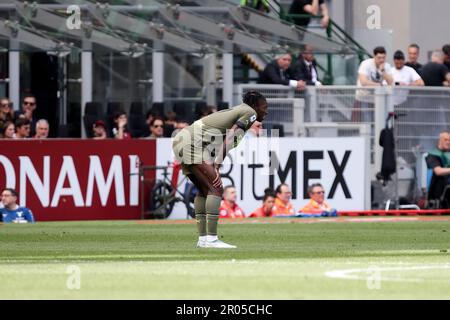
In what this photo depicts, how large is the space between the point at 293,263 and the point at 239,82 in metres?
18.8

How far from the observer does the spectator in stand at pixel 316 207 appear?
26.2 metres

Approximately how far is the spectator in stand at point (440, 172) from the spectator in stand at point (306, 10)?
14.5ft

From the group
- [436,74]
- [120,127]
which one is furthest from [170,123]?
[436,74]

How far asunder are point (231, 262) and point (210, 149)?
3.16 meters

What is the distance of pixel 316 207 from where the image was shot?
26.5m

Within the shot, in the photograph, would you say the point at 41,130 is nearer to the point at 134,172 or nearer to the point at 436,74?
the point at 134,172

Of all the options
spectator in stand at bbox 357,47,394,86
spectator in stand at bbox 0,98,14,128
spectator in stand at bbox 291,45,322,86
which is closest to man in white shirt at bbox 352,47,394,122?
spectator in stand at bbox 357,47,394,86

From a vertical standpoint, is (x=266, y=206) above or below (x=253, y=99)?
below

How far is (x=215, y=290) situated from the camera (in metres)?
11.6

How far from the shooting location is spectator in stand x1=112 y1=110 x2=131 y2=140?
2730 centimetres

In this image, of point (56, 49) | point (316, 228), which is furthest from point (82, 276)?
point (56, 49)

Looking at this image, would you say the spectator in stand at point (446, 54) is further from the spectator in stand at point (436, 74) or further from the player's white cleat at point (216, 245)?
the player's white cleat at point (216, 245)

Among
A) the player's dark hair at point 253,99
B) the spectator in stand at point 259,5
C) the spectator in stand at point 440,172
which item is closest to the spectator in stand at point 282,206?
the spectator in stand at point 440,172
